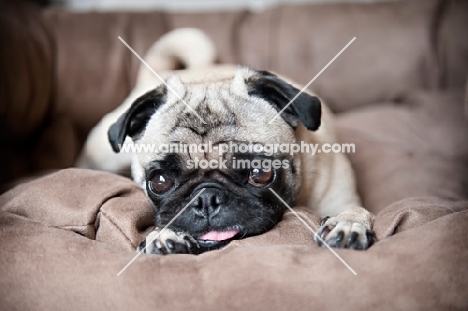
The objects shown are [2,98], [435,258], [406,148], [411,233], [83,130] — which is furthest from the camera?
[83,130]

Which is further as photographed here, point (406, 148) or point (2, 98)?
point (406, 148)

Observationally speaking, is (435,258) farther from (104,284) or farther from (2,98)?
(2,98)

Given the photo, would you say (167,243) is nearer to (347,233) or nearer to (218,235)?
(218,235)

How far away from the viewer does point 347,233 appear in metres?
1.47

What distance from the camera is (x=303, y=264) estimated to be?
1.30m

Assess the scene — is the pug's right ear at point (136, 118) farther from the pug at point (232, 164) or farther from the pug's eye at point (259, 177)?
the pug's eye at point (259, 177)

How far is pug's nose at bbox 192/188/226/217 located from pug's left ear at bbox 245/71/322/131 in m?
0.44

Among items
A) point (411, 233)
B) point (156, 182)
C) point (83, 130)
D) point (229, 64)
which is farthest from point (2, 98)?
point (411, 233)

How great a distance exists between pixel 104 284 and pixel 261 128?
859mm

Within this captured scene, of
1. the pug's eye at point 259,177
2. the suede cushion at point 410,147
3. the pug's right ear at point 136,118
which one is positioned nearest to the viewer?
the pug's eye at point 259,177

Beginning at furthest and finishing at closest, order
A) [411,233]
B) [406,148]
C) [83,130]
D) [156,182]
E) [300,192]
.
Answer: [83,130]
[406,148]
[300,192]
[156,182]
[411,233]

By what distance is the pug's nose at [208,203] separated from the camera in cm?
165

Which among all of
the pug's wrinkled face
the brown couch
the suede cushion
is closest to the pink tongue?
the pug's wrinkled face

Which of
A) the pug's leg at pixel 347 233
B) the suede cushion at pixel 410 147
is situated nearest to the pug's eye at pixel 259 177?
the pug's leg at pixel 347 233
